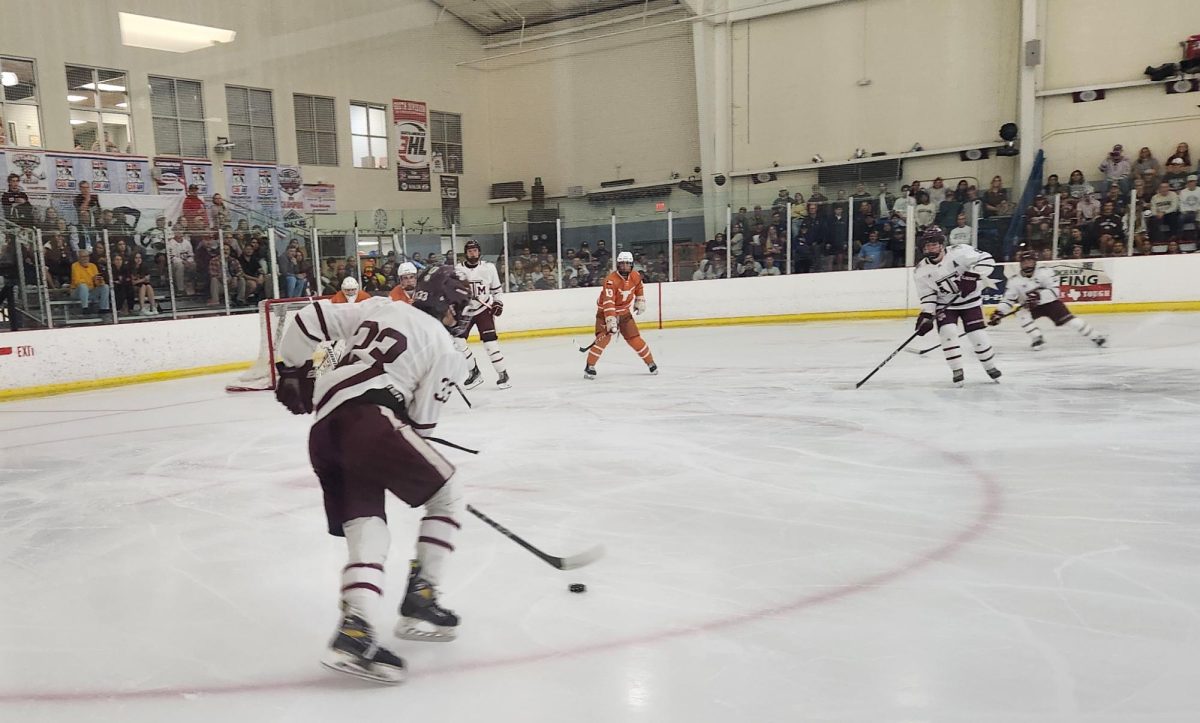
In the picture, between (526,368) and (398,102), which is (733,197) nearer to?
(526,368)

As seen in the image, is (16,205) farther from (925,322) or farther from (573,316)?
(925,322)

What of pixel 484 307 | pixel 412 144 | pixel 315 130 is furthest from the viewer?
pixel 412 144

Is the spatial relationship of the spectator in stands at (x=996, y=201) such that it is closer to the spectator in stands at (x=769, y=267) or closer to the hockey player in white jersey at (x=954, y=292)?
the spectator in stands at (x=769, y=267)

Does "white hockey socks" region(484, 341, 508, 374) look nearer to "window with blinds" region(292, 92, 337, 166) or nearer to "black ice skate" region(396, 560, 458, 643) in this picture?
"black ice skate" region(396, 560, 458, 643)

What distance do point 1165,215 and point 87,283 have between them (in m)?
12.5

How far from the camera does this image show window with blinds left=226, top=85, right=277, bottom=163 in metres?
14.0

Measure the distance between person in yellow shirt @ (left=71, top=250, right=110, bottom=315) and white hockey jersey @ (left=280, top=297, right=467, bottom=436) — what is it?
23.6ft

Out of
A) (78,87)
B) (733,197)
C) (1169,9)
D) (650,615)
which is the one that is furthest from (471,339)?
(1169,9)

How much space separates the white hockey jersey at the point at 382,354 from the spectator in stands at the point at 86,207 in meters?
10.7

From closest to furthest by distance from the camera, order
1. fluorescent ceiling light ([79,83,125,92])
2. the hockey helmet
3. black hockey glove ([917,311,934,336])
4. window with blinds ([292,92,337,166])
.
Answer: the hockey helmet, black hockey glove ([917,311,934,336]), fluorescent ceiling light ([79,83,125,92]), window with blinds ([292,92,337,166])

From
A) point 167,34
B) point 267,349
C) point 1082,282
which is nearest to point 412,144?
point 167,34

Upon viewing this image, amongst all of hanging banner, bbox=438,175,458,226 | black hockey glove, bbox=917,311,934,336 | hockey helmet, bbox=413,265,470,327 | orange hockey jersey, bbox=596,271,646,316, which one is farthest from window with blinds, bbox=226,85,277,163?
hockey helmet, bbox=413,265,470,327

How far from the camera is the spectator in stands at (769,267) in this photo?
12109 millimetres

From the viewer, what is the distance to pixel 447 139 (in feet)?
56.7
